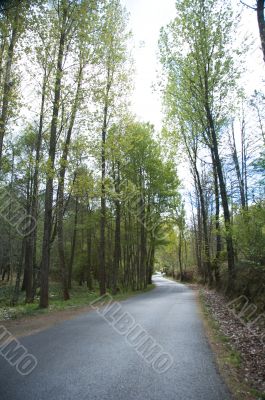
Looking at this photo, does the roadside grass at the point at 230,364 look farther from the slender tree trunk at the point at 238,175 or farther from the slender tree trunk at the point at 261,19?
the slender tree trunk at the point at 238,175

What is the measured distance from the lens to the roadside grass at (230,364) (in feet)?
15.3

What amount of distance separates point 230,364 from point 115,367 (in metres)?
2.16

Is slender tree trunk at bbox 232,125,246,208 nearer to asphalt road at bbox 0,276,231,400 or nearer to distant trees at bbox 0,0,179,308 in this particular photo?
distant trees at bbox 0,0,179,308

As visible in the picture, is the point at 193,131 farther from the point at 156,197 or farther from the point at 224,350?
the point at 224,350

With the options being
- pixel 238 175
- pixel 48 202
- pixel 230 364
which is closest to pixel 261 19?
pixel 230 364

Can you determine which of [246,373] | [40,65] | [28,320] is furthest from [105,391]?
[40,65]

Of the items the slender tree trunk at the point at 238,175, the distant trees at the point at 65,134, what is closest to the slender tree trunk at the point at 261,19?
the distant trees at the point at 65,134

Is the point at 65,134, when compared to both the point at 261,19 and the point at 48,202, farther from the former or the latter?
the point at 261,19

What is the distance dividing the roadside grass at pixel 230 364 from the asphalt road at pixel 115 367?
166mm

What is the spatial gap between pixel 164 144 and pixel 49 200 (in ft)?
53.8

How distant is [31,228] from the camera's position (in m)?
18.5

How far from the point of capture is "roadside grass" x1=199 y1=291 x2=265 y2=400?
4664mm

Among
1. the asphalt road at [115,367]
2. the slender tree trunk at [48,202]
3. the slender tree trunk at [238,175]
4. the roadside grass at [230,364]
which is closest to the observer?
the asphalt road at [115,367]

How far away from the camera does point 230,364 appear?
235 inches
